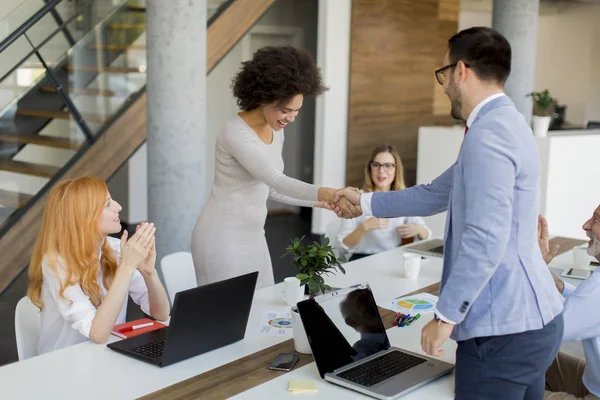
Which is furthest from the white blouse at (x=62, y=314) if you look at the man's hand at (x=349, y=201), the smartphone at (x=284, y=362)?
the man's hand at (x=349, y=201)

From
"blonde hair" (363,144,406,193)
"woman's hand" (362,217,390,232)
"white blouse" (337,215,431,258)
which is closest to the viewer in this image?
"woman's hand" (362,217,390,232)

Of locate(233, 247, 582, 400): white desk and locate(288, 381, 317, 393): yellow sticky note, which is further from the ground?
locate(288, 381, 317, 393): yellow sticky note

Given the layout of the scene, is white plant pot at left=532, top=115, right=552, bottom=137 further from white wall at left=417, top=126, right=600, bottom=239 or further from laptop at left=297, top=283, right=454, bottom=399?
laptop at left=297, top=283, right=454, bottom=399

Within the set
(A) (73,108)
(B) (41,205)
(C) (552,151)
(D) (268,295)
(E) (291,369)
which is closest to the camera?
(E) (291,369)

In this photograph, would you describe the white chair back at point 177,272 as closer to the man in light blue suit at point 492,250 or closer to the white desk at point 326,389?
the white desk at point 326,389

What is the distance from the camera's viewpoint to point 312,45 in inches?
362

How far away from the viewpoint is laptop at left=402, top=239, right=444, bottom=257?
3893mm

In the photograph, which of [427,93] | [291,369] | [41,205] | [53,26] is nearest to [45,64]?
[53,26]

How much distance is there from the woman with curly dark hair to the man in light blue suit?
1325 millimetres

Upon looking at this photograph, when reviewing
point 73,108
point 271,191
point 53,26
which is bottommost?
point 271,191

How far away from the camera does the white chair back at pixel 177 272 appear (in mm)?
3238

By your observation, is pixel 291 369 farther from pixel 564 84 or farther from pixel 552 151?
pixel 564 84

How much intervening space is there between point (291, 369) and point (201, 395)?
0.31 meters

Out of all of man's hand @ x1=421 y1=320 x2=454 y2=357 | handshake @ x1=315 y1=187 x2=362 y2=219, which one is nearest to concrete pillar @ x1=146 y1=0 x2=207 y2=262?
handshake @ x1=315 y1=187 x2=362 y2=219
